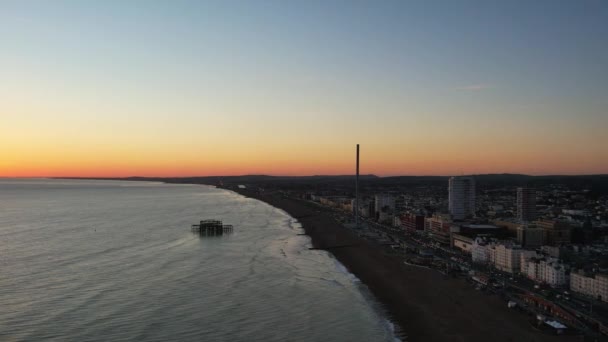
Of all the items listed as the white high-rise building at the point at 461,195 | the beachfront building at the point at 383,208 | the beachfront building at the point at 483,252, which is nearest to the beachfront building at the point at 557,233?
the beachfront building at the point at 483,252

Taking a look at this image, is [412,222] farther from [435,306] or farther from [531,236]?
[435,306]

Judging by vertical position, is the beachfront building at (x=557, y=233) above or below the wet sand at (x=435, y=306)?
above

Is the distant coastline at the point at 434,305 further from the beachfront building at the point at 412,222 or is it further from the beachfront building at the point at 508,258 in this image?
the beachfront building at the point at 412,222

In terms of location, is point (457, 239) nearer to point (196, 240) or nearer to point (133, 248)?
point (196, 240)

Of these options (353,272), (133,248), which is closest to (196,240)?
(133,248)

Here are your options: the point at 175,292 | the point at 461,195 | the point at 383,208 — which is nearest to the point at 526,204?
the point at 461,195
